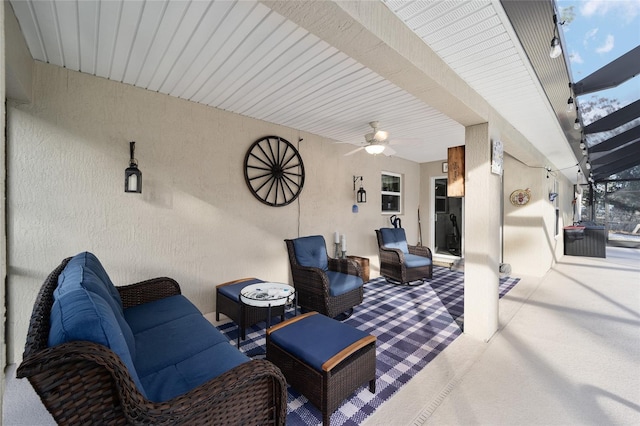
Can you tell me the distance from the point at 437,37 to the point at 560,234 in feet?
24.8

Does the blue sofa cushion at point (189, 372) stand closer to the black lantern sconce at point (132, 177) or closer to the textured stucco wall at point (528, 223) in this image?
the black lantern sconce at point (132, 177)

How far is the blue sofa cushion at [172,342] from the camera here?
168 cm

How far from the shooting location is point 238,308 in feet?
9.25

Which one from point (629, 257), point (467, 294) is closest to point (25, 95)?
point (467, 294)

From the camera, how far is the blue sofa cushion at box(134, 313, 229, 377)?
1.68m

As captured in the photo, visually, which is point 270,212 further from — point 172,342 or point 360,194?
point 172,342

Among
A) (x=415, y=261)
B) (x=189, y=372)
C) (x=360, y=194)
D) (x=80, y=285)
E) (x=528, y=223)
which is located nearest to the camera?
(x=80, y=285)

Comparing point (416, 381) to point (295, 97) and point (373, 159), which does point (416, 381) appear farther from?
point (373, 159)

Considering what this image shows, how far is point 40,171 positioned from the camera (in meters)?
2.32

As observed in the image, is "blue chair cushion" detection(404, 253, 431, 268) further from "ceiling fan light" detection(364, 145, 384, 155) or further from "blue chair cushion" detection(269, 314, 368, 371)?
"blue chair cushion" detection(269, 314, 368, 371)

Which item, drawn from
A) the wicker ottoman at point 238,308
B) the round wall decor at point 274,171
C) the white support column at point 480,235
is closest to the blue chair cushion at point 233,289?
the wicker ottoman at point 238,308

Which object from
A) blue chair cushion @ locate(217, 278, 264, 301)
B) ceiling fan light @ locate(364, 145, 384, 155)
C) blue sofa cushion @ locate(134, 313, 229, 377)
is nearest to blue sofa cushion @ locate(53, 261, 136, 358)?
blue sofa cushion @ locate(134, 313, 229, 377)

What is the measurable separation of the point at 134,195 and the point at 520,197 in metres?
6.20

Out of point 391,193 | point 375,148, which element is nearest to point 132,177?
point 375,148
